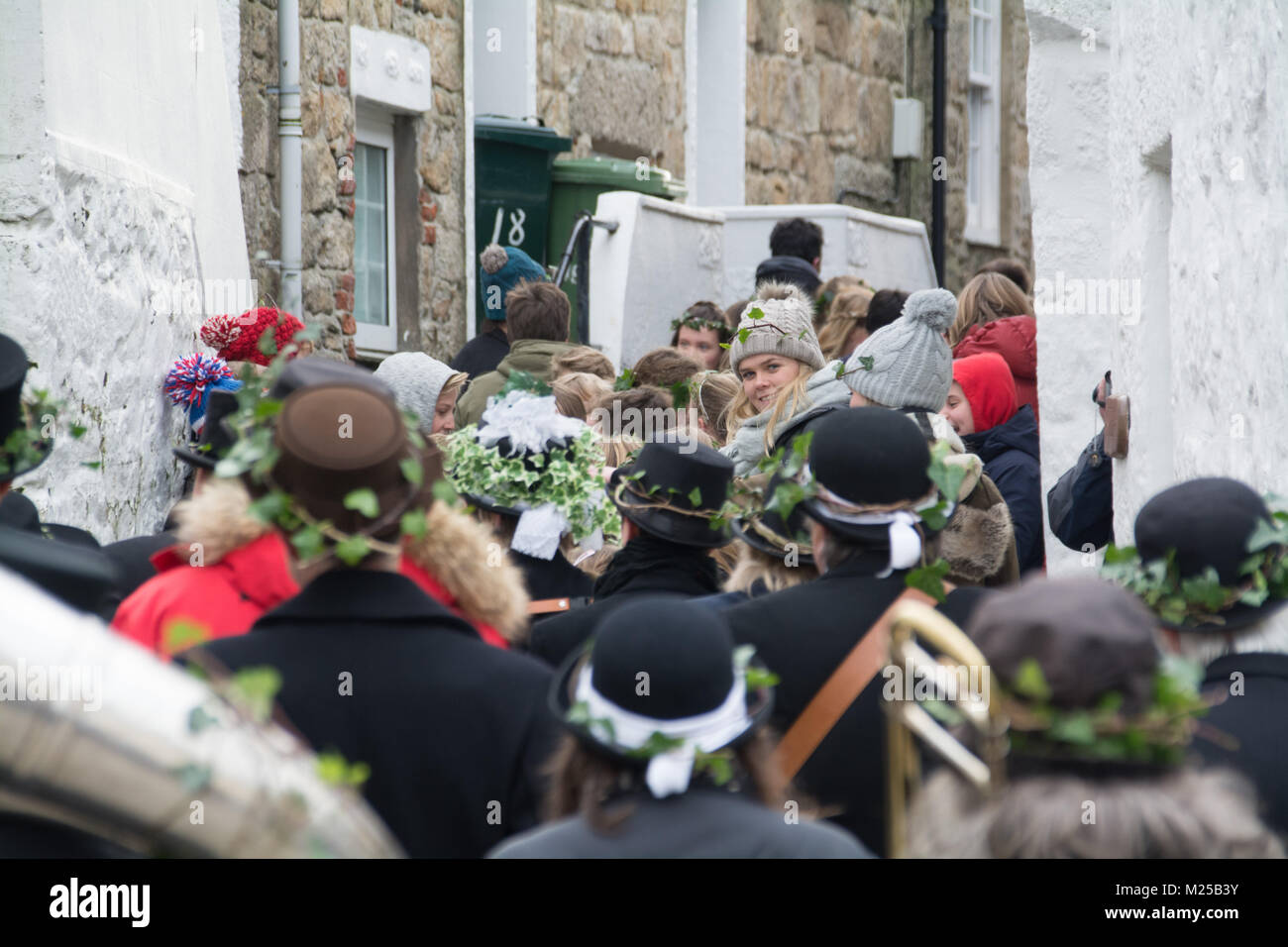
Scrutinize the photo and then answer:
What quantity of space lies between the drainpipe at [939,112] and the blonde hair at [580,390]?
951 centimetres

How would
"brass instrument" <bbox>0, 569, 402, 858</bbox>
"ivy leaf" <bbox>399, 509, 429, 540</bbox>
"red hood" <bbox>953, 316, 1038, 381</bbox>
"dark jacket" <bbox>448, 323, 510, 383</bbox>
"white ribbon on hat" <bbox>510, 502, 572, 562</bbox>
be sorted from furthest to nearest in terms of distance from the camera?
"dark jacket" <bbox>448, 323, 510, 383</bbox> → "red hood" <bbox>953, 316, 1038, 381</bbox> → "white ribbon on hat" <bbox>510, 502, 572, 562</bbox> → "ivy leaf" <bbox>399, 509, 429, 540</bbox> → "brass instrument" <bbox>0, 569, 402, 858</bbox>

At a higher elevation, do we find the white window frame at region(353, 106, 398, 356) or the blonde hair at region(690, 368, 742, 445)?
the white window frame at region(353, 106, 398, 356)

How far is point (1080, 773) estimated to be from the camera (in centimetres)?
182

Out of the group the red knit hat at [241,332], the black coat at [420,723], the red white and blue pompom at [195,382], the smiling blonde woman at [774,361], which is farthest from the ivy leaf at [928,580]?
the red knit hat at [241,332]

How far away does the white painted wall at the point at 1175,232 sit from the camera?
12.1ft

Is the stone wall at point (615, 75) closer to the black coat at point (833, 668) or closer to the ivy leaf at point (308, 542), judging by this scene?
the black coat at point (833, 668)

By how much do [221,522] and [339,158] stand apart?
621cm

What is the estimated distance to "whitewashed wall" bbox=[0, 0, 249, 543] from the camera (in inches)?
176

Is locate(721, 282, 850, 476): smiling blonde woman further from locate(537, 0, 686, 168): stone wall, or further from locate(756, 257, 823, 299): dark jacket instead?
locate(537, 0, 686, 168): stone wall

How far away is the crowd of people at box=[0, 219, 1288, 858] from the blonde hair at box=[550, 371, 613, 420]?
1060 mm

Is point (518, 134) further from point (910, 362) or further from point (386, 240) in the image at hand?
point (910, 362)

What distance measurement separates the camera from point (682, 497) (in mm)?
3857

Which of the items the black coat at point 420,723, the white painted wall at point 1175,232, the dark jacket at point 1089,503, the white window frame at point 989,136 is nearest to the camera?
the black coat at point 420,723

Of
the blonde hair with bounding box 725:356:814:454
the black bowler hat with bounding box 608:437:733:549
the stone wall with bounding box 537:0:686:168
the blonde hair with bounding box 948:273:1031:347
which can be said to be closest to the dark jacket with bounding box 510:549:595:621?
the black bowler hat with bounding box 608:437:733:549
